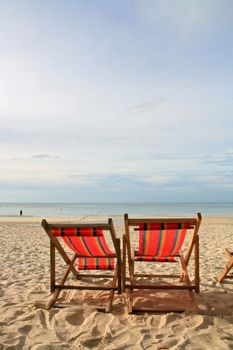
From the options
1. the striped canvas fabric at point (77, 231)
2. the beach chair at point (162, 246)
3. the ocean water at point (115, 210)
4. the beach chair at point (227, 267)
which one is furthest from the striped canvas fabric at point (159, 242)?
the ocean water at point (115, 210)

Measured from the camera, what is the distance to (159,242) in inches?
147

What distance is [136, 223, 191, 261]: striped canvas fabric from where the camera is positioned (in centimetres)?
364

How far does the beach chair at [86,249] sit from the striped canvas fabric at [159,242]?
327 mm

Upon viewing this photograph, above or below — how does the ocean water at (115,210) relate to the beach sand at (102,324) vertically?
above

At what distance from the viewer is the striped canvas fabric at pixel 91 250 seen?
3695mm

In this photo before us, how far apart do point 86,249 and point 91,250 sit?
56 millimetres

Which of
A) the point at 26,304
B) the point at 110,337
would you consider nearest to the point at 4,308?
the point at 26,304

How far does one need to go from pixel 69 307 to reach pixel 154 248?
3.50 ft

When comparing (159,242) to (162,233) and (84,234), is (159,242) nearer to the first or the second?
(162,233)

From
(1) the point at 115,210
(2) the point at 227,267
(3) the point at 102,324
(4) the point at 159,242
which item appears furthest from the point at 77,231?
(1) the point at 115,210

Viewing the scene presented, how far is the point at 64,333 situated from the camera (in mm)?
2771

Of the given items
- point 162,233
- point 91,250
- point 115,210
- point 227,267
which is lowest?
point 227,267

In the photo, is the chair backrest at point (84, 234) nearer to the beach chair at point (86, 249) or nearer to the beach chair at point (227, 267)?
the beach chair at point (86, 249)

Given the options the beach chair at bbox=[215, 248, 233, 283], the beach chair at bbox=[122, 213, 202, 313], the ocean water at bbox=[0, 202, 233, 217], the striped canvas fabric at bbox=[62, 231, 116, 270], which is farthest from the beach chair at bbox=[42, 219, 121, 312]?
the ocean water at bbox=[0, 202, 233, 217]
